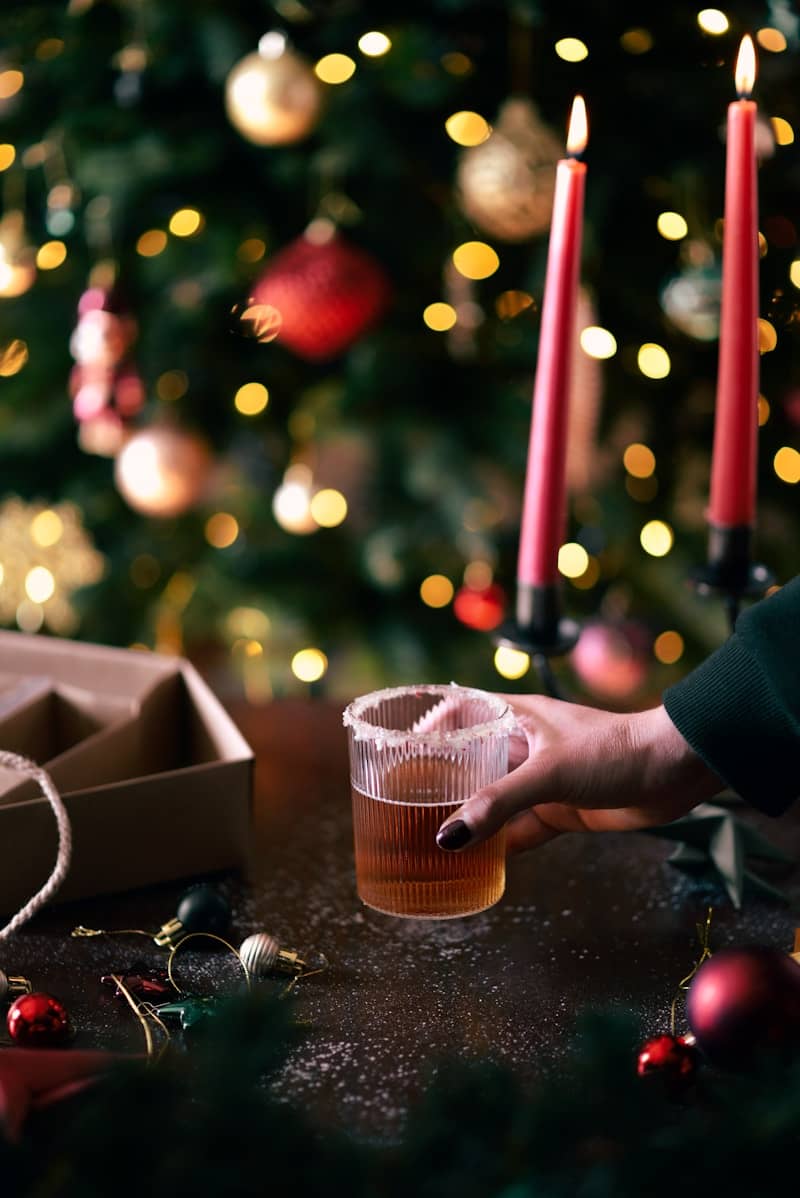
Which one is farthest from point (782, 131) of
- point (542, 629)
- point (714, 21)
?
point (542, 629)

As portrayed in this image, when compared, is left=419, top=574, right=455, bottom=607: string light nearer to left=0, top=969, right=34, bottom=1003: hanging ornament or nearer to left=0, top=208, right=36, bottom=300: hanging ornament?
left=0, top=208, right=36, bottom=300: hanging ornament

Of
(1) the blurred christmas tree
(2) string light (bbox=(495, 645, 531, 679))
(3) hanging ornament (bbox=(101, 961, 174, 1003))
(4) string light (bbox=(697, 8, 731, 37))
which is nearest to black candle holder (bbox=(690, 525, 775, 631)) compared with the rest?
(3) hanging ornament (bbox=(101, 961, 174, 1003))

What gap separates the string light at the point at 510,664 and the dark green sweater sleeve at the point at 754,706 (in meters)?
1.33

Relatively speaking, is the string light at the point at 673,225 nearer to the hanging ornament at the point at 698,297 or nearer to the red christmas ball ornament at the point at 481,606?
the hanging ornament at the point at 698,297

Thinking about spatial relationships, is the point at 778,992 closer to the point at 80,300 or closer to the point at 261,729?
the point at 261,729

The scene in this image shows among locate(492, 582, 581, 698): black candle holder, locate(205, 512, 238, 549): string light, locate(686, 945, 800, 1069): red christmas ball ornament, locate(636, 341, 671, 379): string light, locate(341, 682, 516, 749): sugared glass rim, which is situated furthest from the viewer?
locate(205, 512, 238, 549): string light

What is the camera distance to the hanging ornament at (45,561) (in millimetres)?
2191

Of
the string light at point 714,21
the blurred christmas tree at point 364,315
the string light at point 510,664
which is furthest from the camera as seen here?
the string light at point 510,664

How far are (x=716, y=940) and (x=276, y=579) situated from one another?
4.77ft

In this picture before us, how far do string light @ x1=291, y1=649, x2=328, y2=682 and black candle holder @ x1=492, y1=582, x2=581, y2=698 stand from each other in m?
1.35

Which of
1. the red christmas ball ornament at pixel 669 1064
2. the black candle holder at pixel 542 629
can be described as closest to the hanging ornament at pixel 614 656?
the black candle holder at pixel 542 629

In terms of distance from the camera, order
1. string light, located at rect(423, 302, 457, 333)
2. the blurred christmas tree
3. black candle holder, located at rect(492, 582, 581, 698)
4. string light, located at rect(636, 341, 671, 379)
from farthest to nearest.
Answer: string light, located at rect(423, 302, 457, 333) → string light, located at rect(636, 341, 671, 379) → the blurred christmas tree → black candle holder, located at rect(492, 582, 581, 698)

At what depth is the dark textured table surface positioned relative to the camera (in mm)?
669

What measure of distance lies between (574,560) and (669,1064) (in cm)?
153
